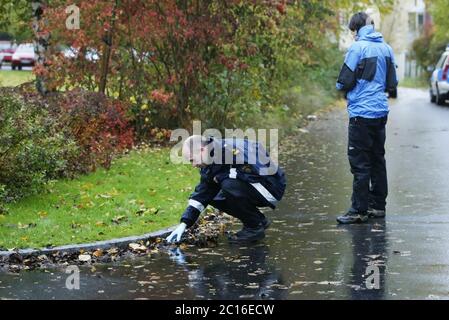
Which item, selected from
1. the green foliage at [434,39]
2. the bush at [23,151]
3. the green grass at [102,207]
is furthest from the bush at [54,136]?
the green foliage at [434,39]

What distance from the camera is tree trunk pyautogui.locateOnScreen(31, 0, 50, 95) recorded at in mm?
17094

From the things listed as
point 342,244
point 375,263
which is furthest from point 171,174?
point 375,263

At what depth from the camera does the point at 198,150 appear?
29.7 ft

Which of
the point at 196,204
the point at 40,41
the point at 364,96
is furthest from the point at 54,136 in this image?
the point at 40,41

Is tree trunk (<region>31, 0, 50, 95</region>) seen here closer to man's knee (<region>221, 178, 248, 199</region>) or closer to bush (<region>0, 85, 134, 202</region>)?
bush (<region>0, 85, 134, 202</region>)

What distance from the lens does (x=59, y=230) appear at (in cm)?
935

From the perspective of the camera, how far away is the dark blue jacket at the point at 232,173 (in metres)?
9.12

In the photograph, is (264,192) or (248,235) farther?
(248,235)

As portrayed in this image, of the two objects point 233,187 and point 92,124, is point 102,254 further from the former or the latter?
point 92,124

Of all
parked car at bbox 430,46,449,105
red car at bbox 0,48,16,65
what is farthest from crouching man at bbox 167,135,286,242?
red car at bbox 0,48,16,65

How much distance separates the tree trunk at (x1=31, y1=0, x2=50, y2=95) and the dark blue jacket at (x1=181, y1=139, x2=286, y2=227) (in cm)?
833

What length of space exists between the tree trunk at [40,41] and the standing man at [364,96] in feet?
26.5

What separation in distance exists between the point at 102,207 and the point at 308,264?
3.26 metres
